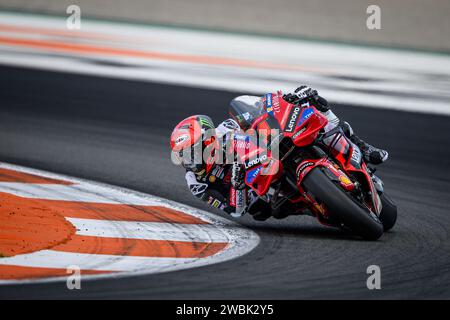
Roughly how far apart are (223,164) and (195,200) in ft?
4.54

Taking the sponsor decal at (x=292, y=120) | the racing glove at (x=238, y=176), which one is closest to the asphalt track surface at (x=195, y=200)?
the racing glove at (x=238, y=176)

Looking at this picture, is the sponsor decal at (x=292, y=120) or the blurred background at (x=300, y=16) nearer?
the sponsor decal at (x=292, y=120)

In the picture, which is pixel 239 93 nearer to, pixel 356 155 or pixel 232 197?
pixel 232 197

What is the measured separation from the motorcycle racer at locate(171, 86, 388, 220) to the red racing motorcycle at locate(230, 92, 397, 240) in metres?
0.12

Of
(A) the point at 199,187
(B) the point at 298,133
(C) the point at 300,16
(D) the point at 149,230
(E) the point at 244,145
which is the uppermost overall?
(C) the point at 300,16

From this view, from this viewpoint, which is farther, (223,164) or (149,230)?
(223,164)

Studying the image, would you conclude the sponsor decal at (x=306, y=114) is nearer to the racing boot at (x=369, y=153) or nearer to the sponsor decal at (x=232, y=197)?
the racing boot at (x=369, y=153)

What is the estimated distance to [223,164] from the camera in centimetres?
910

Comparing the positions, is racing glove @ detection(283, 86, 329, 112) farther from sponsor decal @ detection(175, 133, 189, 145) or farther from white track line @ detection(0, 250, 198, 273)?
white track line @ detection(0, 250, 198, 273)

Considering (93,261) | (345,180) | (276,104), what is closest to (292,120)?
(276,104)

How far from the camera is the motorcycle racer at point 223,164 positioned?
891 centimetres

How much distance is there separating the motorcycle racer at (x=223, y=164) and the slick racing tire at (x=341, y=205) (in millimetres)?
623

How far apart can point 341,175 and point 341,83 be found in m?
10.5

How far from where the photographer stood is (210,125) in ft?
29.7
